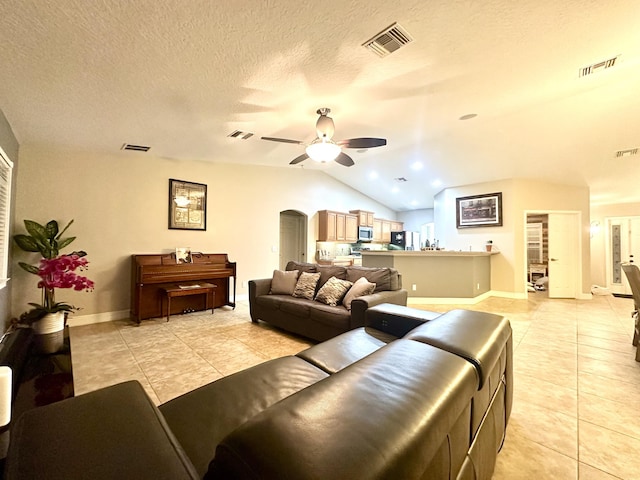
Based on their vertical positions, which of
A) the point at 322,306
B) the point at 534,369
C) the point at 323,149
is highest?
the point at 323,149

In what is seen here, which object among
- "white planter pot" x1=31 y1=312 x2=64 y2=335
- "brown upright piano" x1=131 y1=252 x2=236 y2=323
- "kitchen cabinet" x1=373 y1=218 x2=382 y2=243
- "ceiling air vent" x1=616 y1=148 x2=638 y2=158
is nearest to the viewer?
"white planter pot" x1=31 y1=312 x2=64 y2=335

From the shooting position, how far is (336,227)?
7105 millimetres

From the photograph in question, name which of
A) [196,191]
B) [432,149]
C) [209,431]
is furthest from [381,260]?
[209,431]

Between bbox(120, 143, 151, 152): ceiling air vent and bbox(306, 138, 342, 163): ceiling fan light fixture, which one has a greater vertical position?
bbox(120, 143, 151, 152): ceiling air vent

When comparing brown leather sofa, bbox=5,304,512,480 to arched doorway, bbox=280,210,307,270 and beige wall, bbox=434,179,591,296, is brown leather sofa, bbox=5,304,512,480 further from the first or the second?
beige wall, bbox=434,179,591,296

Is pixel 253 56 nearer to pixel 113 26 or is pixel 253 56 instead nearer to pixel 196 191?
pixel 113 26

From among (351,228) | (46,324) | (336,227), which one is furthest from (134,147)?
(351,228)

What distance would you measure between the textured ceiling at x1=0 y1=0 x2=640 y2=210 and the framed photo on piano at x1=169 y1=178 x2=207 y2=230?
0.62 metres

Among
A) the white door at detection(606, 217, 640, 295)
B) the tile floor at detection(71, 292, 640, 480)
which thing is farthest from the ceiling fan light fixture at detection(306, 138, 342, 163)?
the white door at detection(606, 217, 640, 295)

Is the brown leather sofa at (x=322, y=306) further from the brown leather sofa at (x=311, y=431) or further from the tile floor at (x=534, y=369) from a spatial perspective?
the brown leather sofa at (x=311, y=431)

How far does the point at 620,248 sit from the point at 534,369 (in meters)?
7.58

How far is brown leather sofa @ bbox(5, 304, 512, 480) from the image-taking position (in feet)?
1.66

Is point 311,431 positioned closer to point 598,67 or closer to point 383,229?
point 598,67

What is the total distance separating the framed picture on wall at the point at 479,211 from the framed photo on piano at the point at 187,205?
19.2ft
